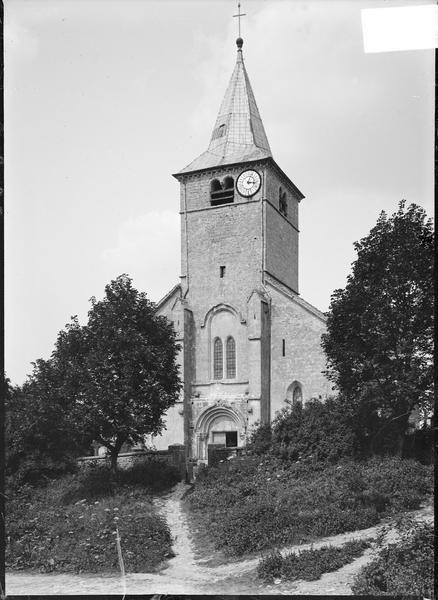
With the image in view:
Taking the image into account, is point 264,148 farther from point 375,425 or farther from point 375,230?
point 375,425

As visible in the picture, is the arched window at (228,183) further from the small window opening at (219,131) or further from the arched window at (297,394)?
the arched window at (297,394)

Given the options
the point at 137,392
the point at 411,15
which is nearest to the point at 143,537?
the point at 137,392

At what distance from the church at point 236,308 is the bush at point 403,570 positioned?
19.4m

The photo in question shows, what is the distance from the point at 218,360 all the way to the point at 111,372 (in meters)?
12.2

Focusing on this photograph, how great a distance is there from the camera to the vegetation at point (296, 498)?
18.3 metres

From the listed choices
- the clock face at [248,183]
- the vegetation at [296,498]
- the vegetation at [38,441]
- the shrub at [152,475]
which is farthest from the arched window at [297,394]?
the vegetation at [38,441]

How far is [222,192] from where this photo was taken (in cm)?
3816

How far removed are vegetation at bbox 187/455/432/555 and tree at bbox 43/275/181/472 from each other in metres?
4.33

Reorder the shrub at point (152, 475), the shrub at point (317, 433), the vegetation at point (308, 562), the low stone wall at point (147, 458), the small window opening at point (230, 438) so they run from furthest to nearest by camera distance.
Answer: the small window opening at point (230, 438), the low stone wall at point (147, 458), the shrub at point (317, 433), the shrub at point (152, 475), the vegetation at point (308, 562)

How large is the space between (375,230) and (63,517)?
53.7 feet

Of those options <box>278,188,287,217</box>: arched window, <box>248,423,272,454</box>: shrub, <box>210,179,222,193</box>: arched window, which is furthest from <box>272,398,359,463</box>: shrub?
<box>210,179,222,193</box>: arched window

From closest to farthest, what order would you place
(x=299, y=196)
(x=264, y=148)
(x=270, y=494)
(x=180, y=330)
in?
(x=270, y=494), (x=180, y=330), (x=264, y=148), (x=299, y=196)

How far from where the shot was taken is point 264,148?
39.5 metres

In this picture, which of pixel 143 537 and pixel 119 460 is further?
pixel 119 460
